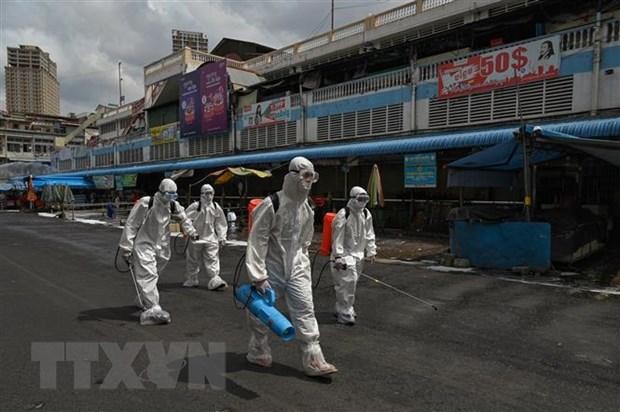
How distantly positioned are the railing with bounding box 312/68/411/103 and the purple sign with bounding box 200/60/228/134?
7.03 m

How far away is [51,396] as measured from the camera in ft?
12.3

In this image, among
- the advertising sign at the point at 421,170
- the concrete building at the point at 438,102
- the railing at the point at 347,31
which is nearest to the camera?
the concrete building at the point at 438,102

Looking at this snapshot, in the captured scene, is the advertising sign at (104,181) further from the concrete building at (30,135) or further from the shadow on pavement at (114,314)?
the concrete building at (30,135)

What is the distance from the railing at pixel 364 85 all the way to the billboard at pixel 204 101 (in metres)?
7.22

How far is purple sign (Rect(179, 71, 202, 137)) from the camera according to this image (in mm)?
27953

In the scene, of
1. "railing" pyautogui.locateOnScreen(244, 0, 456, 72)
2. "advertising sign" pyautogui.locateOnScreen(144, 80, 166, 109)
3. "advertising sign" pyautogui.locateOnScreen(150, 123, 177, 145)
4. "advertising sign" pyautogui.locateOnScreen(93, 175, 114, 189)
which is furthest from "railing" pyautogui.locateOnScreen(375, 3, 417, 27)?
"advertising sign" pyautogui.locateOnScreen(93, 175, 114, 189)

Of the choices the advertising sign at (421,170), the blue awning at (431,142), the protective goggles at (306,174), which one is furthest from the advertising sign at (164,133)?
the protective goggles at (306,174)

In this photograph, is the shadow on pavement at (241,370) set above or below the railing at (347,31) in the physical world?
below

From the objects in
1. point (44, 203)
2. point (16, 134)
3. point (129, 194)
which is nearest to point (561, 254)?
point (129, 194)

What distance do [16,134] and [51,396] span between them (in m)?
96.0

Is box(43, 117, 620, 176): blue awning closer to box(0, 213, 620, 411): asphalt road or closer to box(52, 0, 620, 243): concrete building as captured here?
box(52, 0, 620, 243): concrete building

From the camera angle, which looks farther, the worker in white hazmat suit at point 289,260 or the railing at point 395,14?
the railing at point 395,14

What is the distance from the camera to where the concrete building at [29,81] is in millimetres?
119938

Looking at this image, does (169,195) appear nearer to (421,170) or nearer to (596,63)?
(421,170)
